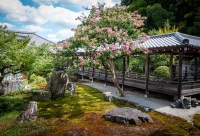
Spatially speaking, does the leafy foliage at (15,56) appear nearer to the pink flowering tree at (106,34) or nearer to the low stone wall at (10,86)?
the pink flowering tree at (106,34)

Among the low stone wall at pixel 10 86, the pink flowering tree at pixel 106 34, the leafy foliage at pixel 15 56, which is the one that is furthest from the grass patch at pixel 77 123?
the pink flowering tree at pixel 106 34

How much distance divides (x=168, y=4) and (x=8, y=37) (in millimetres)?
35215

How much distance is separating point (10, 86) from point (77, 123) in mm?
8615

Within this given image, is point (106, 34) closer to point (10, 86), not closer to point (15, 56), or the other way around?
point (15, 56)

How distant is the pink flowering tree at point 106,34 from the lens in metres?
9.87

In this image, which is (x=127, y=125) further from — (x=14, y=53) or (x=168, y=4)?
(x=168, y=4)

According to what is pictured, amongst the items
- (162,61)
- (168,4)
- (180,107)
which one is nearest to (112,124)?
(180,107)

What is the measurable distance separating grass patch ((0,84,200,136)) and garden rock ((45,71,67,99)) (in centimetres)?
139

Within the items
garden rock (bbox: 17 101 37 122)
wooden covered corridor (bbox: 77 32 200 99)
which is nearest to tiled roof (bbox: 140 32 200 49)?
wooden covered corridor (bbox: 77 32 200 99)

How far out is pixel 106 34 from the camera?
10.6 m

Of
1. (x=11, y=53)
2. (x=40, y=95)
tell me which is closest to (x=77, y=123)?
(x=11, y=53)

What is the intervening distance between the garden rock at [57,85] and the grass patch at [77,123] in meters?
1.39

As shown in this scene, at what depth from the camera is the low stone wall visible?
42.9 feet

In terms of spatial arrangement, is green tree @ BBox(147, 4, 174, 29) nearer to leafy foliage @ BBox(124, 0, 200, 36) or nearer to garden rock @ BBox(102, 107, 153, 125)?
leafy foliage @ BBox(124, 0, 200, 36)
